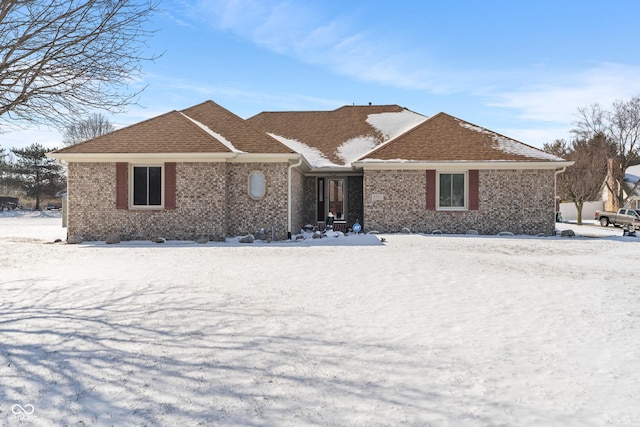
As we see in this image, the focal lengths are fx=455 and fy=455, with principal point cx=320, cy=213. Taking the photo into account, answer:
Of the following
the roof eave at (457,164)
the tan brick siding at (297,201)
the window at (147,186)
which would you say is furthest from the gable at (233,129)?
the roof eave at (457,164)

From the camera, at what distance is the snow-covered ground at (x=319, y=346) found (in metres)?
3.51

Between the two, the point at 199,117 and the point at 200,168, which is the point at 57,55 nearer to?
the point at 200,168

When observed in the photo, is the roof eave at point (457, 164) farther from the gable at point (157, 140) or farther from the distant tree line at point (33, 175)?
the distant tree line at point (33, 175)

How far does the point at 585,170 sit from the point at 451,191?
1019 inches

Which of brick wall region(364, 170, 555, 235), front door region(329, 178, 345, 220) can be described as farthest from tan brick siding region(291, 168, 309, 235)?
front door region(329, 178, 345, 220)

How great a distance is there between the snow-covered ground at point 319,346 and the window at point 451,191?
28.7 ft

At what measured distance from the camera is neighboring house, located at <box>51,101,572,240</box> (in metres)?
16.4

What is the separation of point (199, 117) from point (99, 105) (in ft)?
37.1

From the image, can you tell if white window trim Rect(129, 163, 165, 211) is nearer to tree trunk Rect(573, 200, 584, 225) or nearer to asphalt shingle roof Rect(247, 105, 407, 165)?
asphalt shingle roof Rect(247, 105, 407, 165)

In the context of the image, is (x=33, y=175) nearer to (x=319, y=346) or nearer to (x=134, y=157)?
(x=134, y=157)

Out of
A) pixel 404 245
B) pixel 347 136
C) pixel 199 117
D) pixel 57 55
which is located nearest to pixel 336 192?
pixel 347 136

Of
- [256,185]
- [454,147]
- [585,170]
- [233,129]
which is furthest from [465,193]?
[585,170]

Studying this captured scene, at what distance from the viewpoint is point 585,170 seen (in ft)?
124

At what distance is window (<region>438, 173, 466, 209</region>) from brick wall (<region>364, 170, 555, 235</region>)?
37cm
